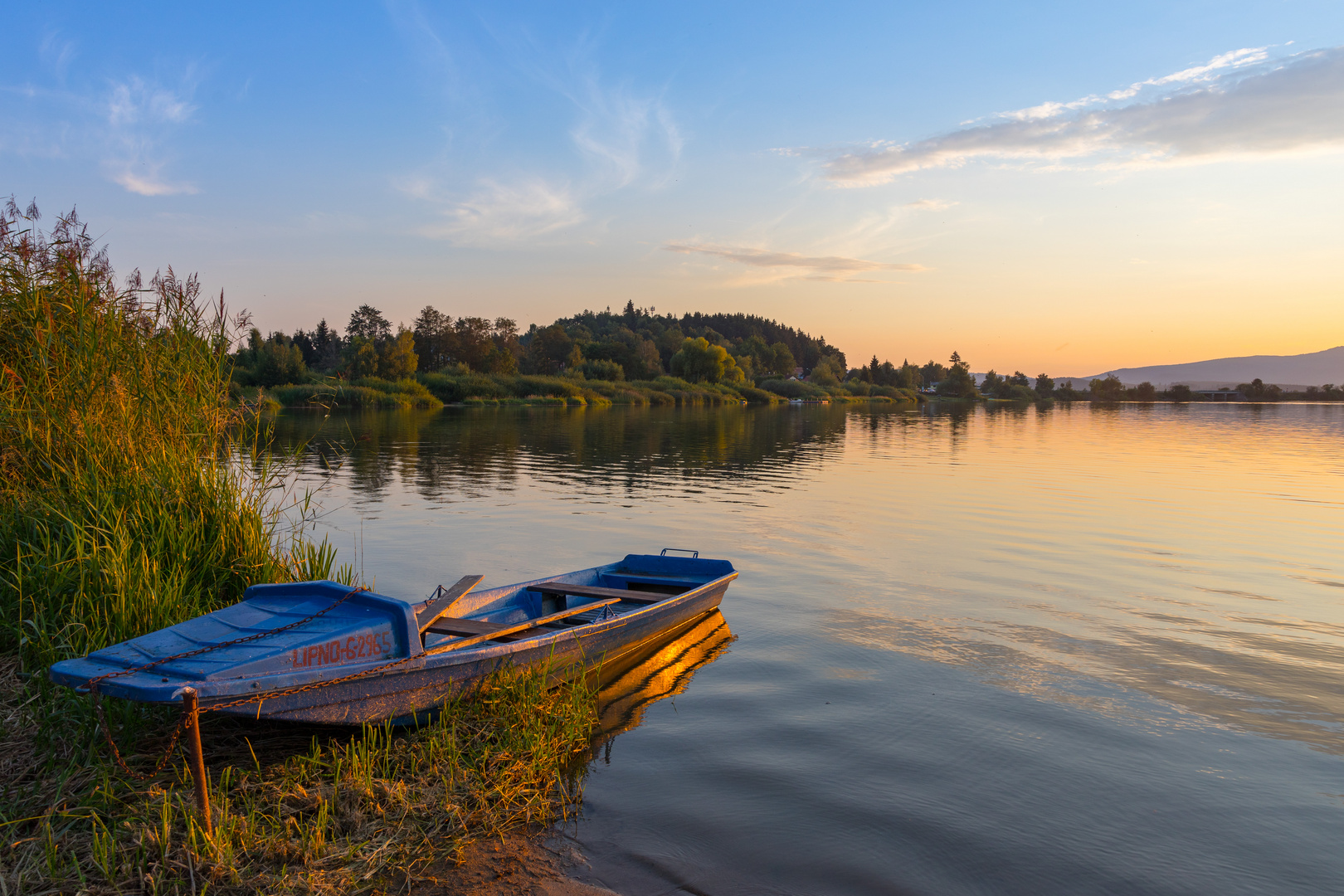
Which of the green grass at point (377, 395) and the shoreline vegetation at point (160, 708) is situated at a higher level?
the green grass at point (377, 395)

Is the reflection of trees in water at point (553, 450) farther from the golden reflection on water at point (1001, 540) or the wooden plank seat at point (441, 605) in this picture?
the wooden plank seat at point (441, 605)

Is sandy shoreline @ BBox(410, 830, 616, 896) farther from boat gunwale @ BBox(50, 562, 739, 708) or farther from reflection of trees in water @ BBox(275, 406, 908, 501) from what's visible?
reflection of trees in water @ BBox(275, 406, 908, 501)

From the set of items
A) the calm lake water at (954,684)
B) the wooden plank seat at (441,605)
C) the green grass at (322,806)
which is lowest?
the calm lake water at (954,684)

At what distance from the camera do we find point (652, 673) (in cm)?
881

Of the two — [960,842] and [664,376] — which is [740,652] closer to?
[960,842]

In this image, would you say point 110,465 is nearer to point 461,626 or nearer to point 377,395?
point 461,626

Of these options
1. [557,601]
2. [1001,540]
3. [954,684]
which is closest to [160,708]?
[557,601]

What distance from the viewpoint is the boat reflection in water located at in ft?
24.1

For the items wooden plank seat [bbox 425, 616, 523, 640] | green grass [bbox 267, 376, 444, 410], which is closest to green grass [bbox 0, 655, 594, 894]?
wooden plank seat [bbox 425, 616, 523, 640]

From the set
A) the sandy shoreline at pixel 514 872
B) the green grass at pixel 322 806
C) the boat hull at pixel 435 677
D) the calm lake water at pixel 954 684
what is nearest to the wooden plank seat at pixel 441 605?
the boat hull at pixel 435 677

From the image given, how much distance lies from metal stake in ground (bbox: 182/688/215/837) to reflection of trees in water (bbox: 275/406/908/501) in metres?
7.06

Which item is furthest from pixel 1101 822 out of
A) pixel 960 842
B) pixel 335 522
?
pixel 335 522

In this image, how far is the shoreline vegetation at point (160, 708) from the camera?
170 inches

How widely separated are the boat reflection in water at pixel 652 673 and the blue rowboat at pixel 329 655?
370 mm
